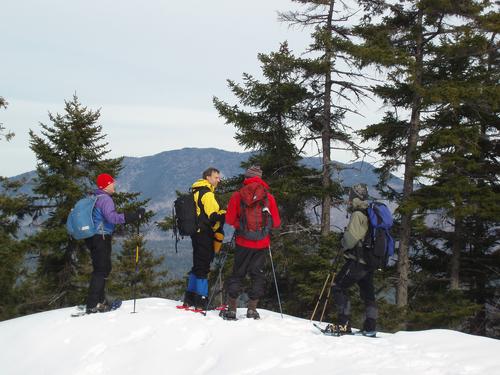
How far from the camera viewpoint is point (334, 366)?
19.2 feet

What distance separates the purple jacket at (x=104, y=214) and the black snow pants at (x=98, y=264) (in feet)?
0.60

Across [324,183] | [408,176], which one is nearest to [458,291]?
[408,176]

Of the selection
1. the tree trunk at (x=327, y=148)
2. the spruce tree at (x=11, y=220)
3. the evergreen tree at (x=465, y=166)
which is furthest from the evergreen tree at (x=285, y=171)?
the spruce tree at (x=11, y=220)

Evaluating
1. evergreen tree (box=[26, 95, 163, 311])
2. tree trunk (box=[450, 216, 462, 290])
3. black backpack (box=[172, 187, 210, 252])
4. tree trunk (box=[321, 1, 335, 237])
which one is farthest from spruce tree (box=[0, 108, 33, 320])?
tree trunk (box=[450, 216, 462, 290])

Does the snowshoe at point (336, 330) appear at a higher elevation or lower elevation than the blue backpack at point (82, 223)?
lower

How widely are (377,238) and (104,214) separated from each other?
4.64 metres

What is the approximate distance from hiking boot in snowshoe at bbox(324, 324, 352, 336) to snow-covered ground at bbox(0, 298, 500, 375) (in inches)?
11.4

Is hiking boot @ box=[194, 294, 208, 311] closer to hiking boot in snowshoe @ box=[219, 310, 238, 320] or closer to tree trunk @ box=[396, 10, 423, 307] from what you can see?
hiking boot in snowshoe @ box=[219, 310, 238, 320]

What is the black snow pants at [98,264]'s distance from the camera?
8555 millimetres

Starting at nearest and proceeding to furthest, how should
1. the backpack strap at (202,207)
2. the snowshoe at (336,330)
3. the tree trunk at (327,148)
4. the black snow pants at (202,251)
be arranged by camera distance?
the snowshoe at (336,330) < the backpack strap at (202,207) < the black snow pants at (202,251) < the tree trunk at (327,148)

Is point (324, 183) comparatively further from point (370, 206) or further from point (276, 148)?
point (370, 206)

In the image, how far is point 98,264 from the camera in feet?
28.2

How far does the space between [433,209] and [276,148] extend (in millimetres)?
8223

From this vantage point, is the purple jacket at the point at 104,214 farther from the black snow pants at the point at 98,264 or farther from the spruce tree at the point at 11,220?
the spruce tree at the point at 11,220
